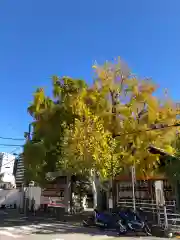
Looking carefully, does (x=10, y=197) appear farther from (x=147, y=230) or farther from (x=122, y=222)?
(x=147, y=230)

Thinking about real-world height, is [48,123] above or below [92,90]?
below

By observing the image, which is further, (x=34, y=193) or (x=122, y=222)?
(x=34, y=193)

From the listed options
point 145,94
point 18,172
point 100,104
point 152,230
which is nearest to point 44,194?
point 100,104

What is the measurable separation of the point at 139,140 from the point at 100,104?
4546 mm

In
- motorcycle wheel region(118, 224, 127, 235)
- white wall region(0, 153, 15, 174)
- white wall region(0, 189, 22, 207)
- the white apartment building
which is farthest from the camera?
white wall region(0, 153, 15, 174)

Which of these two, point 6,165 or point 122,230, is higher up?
point 6,165

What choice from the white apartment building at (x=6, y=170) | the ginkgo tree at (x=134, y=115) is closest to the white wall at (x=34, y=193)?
the ginkgo tree at (x=134, y=115)

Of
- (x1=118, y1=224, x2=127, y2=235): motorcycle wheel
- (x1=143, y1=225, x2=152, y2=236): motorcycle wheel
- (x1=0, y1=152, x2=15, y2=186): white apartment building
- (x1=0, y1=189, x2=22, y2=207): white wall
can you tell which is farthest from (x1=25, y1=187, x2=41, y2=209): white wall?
(x1=143, y1=225, x2=152, y2=236): motorcycle wheel

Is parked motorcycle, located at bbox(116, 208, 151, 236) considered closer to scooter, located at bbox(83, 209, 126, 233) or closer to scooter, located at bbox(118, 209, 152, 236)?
scooter, located at bbox(118, 209, 152, 236)

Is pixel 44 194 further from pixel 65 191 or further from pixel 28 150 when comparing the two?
pixel 28 150

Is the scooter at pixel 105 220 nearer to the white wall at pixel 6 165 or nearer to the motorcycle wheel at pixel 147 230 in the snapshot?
the motorcycle wheel at pixel 147 230

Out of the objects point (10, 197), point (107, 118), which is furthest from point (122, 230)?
point (10, 197)

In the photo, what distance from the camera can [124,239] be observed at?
12242 mm

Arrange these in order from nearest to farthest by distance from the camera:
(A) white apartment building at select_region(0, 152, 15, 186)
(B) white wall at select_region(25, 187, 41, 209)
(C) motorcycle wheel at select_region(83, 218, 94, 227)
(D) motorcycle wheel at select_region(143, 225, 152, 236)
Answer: (D) motorcycle wheel at select_region(143, 225, 152, 236) < (C) motorcycle wheel at select_region(83, 218, 94, 227) < (B) white wall at select_region(25, 187, 41, 209) < (A) white apartment building at select_region(0, 152, 15, 186)
